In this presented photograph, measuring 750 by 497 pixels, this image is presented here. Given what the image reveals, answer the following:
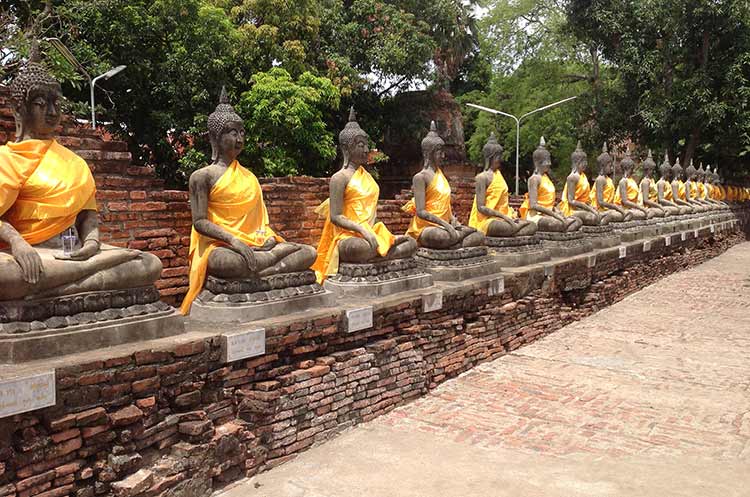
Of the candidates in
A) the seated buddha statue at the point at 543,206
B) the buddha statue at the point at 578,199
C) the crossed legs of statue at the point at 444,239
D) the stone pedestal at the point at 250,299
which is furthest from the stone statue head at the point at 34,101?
the buddha statue at the point at 578,199

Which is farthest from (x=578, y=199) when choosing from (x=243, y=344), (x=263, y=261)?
(x=243, y=344)

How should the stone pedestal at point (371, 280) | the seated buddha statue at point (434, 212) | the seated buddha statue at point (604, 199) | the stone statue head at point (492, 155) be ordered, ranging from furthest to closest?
the seated buddha statue at point (604, 199), the stone statue head at point (492, 155), the seated buddha statue at point (434, 212), the stone pedestal at point (371, 280)

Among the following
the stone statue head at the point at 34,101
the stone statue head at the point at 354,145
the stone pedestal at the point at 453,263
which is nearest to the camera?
the stone statue head at the point at 34,101

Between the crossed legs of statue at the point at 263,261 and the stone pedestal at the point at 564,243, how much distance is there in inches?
224

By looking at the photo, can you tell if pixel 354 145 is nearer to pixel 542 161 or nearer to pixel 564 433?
pixel 564 433

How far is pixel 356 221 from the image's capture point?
6.30 metres

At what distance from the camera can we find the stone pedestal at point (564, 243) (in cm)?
1028

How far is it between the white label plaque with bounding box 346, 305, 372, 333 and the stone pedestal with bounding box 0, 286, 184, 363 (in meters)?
1.42

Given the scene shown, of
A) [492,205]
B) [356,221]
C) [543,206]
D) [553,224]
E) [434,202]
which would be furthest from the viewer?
[543,206]

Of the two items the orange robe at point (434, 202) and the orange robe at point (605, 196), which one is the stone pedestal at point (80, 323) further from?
the orange robe at point (605, 196)

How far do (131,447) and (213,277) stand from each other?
1.51 meters

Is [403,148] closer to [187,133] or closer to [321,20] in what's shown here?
[321,20]

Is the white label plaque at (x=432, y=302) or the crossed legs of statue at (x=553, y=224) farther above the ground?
the crossed legs of statue at (x=553, y=224)

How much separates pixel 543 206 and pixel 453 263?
3.73 m
